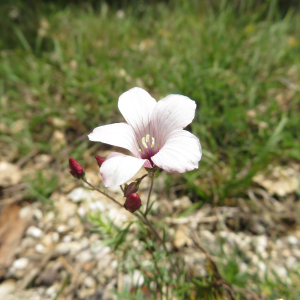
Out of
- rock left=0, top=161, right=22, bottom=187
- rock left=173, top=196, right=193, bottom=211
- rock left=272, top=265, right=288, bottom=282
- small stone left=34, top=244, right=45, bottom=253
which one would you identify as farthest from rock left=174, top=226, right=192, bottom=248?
rock left=0, top=161, right=22, bottom=187

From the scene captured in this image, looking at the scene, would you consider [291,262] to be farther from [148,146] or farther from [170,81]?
[170,81]

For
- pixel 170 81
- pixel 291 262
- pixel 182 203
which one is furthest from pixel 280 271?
pixel 170 81

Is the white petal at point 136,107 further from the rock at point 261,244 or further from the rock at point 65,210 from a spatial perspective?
the rock at point 261,244

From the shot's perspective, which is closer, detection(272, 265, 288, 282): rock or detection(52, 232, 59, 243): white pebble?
detection(272, 265, 288, 282): rock

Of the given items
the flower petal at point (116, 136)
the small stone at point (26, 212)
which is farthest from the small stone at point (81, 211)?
the flower petal at point (116, 136)

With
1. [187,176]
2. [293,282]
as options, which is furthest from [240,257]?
[187,176]

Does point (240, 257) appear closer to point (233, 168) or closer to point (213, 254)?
point (213, 254)

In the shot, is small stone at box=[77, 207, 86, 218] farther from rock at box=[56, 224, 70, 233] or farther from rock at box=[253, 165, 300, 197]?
rock at box=[253, 165, 300, 197]
